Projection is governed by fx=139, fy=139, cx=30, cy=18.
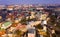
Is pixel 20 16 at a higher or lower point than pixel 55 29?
higher

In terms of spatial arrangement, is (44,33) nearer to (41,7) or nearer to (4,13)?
(41,7)

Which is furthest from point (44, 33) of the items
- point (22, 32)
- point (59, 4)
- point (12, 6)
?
point (12, 6)

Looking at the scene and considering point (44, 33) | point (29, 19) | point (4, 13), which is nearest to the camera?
point (44, 33)

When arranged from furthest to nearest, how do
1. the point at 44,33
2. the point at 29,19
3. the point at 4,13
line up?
the point at 4,13 → the point at 29,19 → the point at 44,33

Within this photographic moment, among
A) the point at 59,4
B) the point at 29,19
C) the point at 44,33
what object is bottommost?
the point at 44,33

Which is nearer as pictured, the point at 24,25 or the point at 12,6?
the point at 24,25

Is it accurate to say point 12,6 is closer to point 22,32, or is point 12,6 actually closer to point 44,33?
point 22,32

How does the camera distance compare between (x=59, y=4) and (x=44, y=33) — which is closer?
(x=44, y=33)

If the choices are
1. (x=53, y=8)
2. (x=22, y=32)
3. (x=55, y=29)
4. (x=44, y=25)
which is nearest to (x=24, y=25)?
(x=22, y=32)

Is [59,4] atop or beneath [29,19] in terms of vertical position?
atop
